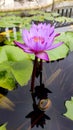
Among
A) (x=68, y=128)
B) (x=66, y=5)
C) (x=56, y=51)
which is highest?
(x=56, y=51)

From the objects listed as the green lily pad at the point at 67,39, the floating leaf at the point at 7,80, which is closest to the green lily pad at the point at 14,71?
the floating leaf at the point at 7,80

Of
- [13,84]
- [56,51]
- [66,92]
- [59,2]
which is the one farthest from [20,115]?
[59,2]

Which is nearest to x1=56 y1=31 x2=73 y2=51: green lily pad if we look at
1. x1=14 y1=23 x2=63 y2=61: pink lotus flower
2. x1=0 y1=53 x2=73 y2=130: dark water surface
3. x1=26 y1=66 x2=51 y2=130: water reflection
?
x1=0 y1=53 x2=73 y2=130: dark water surface

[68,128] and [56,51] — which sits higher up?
[56,51]

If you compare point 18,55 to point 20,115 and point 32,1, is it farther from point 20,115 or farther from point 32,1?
point 32,1

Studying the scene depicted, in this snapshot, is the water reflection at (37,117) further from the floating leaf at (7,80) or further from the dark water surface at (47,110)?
the floating leaf at (7,80)

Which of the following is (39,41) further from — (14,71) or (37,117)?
(37,117)

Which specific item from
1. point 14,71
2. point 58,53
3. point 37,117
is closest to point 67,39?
point 58,53
